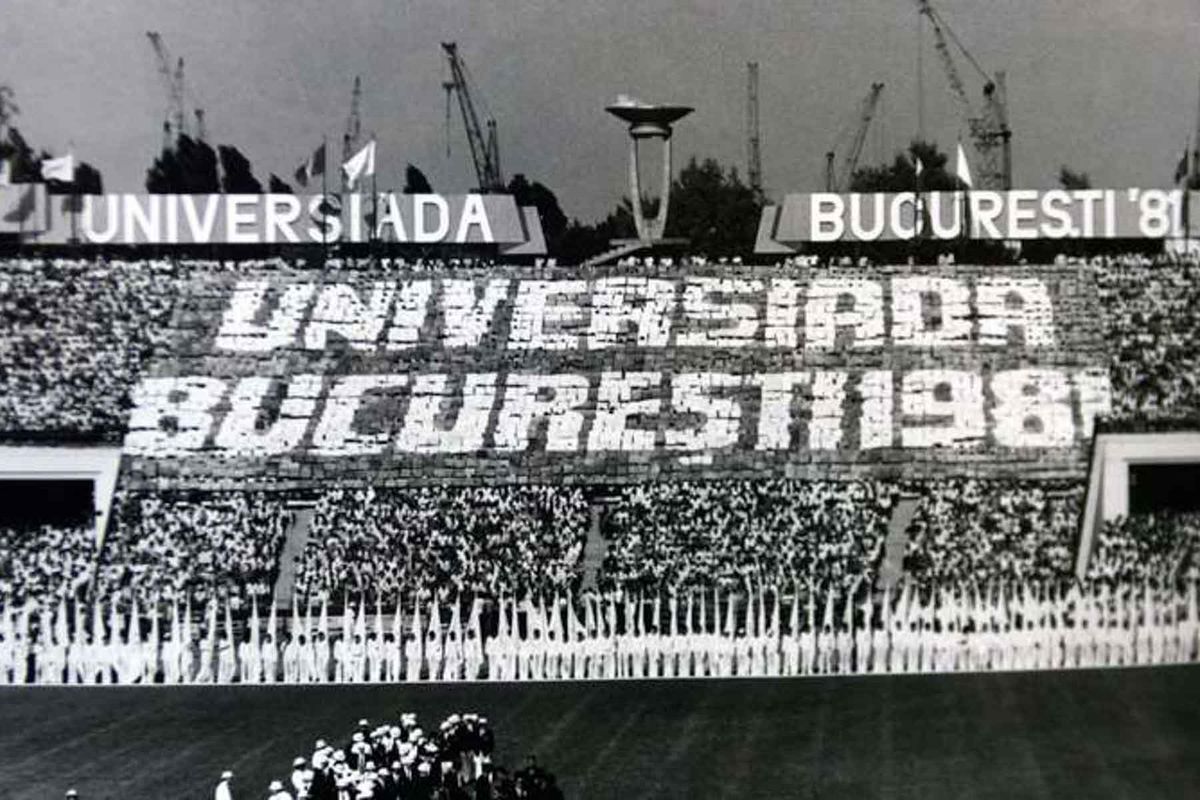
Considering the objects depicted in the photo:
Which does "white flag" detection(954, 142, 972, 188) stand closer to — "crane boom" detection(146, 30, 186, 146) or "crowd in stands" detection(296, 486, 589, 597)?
"crowd in stands" detection(296, 486, 589, 597)

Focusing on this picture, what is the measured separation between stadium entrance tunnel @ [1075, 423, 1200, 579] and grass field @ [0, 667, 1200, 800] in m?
0.67

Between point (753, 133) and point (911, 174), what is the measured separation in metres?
0.98

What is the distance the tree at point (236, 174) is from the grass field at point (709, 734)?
2.32 m

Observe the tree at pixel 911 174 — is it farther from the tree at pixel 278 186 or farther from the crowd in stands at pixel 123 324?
the tree at pixel 278 186

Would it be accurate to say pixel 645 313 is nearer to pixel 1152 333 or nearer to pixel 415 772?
pixel 1152 333

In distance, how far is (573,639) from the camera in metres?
8.08

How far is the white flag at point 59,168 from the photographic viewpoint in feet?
25.7

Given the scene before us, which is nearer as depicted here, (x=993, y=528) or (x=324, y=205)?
(x=993, y=528)

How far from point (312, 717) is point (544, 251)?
2398mm

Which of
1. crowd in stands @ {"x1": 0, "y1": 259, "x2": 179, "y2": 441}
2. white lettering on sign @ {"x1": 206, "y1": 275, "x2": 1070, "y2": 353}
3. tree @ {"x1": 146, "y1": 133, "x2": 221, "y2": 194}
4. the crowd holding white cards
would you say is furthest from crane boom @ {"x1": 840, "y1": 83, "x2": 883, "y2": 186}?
crowd in stands @ {"x1": 0, "y1": 259, "x2": 179, "y2": 441}

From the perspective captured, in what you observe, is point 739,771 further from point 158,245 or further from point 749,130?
point 158,245

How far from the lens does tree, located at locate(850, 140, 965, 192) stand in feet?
25.6

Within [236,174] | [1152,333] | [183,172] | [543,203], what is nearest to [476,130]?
[543,203]

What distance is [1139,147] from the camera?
24.2ft
